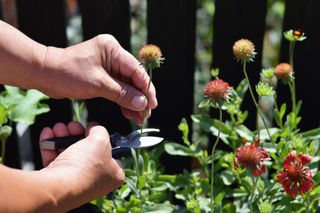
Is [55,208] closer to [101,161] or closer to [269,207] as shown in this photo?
[101,161]

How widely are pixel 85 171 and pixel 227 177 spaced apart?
0.70 m

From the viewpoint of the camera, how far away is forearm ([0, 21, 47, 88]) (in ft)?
6.05

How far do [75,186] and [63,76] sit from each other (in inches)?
18.6

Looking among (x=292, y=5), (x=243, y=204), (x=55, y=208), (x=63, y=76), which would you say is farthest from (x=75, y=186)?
(x=292, y=5)

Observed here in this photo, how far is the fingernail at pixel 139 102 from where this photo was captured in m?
1.78

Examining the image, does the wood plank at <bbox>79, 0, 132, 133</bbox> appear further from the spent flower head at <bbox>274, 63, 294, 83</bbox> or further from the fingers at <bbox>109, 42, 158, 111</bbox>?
the spent flower head at <bbox>274, 63, 294, 83</bbox>

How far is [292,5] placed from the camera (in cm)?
218

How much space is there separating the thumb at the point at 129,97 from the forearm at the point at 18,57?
209mm

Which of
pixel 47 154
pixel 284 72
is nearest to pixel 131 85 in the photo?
pixel 47 154

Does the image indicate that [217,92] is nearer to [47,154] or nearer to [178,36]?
[47,154]

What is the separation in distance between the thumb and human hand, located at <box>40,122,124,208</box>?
5.8 inches

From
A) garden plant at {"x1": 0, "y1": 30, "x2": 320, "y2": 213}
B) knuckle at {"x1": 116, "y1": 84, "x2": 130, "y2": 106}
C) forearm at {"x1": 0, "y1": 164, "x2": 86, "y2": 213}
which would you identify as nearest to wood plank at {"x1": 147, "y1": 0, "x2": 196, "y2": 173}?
garden plant at {"x1": 0, "y1": 30, "x2": 320, "y2": 213}

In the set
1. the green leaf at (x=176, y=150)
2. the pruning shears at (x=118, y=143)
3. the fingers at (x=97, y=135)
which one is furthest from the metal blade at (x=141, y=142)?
the green leaf at (x=176, y=150)

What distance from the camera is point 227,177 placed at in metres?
2.09
